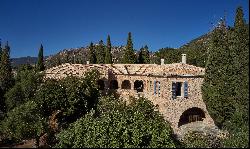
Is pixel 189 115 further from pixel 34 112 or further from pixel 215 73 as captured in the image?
pixel 34 112

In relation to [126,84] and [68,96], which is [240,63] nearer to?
[68,96]

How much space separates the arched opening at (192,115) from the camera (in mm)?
44875

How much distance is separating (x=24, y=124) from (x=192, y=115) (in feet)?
69.8

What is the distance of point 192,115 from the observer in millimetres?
45188

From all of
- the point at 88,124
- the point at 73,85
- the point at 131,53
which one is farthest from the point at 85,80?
the point at 131,53

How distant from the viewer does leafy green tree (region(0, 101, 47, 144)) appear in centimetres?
3488

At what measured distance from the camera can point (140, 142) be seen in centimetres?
2958

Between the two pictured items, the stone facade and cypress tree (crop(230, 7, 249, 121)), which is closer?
cypress tree (crop(230, 7, 249, 121))

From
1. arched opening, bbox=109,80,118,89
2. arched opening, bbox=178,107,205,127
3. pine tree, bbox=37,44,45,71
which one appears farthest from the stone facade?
pine tree, bbox=37,44,45,71

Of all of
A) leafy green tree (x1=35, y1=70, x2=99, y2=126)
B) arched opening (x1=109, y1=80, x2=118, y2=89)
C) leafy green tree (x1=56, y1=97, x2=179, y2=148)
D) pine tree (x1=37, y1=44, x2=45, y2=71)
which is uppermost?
pine tree (x1=37, y1=44, x2=45, y2=71)

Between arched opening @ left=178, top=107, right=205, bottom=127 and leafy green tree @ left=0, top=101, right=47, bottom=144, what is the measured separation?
1818 cm

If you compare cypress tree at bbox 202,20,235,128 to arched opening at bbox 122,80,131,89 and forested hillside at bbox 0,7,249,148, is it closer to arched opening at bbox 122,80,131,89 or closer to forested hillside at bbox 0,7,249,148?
forested hillside at bbox 0,7,249,148

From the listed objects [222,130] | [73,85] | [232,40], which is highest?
[232,40]

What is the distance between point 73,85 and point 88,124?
1204 cm
